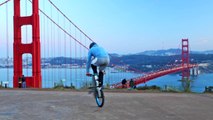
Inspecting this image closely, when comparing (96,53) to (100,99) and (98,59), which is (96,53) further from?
(100,99)

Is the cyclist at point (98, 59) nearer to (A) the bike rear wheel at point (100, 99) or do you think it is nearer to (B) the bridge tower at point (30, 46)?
(A) the bike rear wheel at point (100, 99)

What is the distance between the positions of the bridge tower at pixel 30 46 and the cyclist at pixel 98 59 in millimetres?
15616

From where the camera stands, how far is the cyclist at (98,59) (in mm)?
6980

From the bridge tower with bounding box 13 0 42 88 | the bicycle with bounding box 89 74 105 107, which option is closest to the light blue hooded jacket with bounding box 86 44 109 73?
the bicycle with bounding box 89 74 105 107

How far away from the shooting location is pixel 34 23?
73.2 ft

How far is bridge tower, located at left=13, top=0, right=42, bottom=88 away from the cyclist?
1562 cm

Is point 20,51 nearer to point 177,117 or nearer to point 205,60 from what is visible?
point 177,117

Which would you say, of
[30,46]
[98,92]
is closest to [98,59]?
[98,92]

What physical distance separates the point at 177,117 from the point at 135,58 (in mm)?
52682

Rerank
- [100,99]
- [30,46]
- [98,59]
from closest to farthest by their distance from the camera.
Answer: [98,59] → [100,99] → [30,46]

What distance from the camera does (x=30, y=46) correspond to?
22453 millimetres

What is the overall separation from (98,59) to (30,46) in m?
16.2

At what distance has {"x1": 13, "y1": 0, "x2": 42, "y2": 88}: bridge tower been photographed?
73.2ft

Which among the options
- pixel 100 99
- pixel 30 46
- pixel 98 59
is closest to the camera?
pixel 98 59
